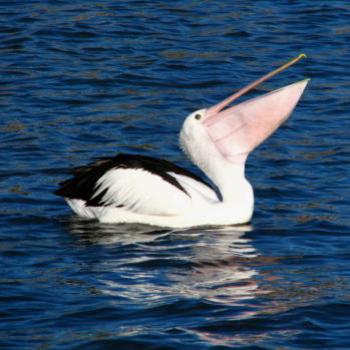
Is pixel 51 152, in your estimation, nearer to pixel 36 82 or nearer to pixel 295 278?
pixel 36 82

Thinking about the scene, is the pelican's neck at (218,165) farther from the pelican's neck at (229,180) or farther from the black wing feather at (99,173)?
the black wing feather at (99,173)

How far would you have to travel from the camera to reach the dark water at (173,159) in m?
7.54

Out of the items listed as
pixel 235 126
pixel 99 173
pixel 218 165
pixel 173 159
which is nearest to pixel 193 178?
pixel 218 165

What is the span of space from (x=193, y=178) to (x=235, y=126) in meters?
0.50

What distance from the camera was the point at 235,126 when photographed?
390 inches

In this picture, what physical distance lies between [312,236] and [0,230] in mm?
2167

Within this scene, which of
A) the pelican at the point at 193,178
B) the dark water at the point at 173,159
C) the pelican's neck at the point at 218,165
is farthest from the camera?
the pelican's neck at the point at 218,165

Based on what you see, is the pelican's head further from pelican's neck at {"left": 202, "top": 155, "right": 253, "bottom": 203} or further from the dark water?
the dark water

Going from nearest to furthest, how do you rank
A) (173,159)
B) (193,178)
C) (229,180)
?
(229,180)
(193,178)
(173,159)

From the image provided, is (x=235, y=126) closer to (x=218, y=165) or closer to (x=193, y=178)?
(x=218, y=165)

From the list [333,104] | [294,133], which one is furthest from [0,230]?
[333,104]

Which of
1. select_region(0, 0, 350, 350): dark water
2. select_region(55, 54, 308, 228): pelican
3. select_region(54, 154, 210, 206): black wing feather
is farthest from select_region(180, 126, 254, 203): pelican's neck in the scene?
select_region(0, 0, 350, 350): dark water

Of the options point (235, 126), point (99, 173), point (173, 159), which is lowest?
point (173, 159)

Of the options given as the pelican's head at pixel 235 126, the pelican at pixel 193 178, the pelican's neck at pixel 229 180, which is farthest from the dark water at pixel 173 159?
the pelican's head at pixel 235 126
